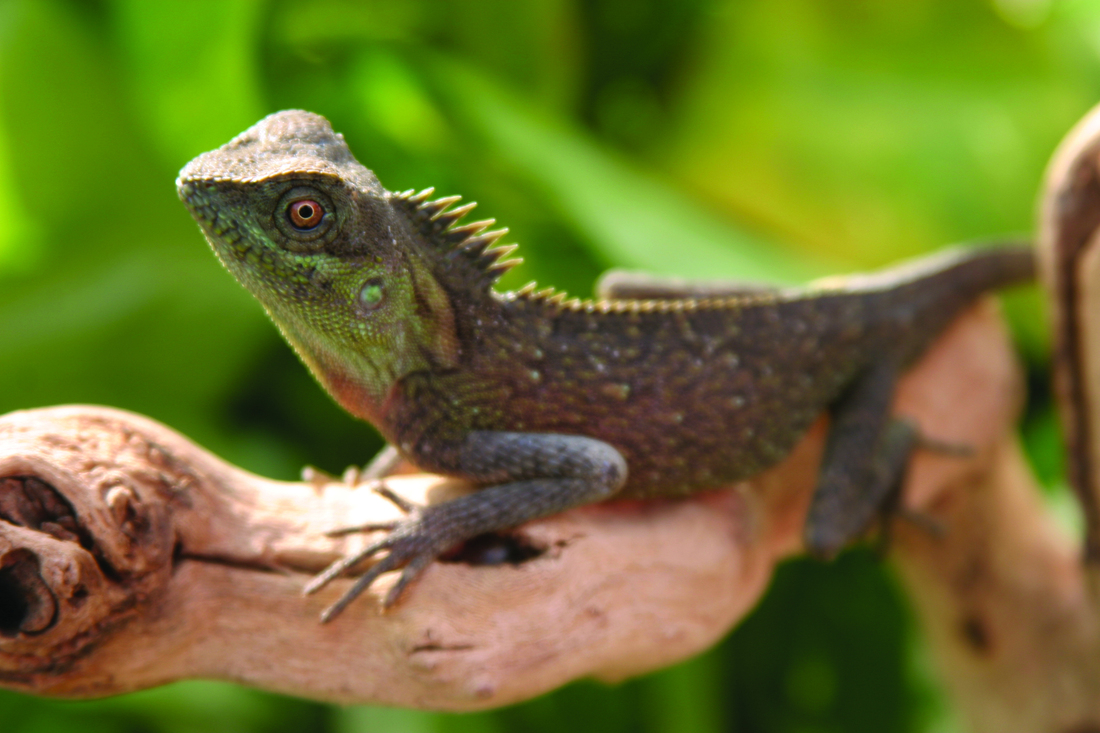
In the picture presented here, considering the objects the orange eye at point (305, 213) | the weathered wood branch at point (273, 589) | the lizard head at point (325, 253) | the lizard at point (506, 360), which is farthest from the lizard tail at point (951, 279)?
the orange eye at point (305, 213)

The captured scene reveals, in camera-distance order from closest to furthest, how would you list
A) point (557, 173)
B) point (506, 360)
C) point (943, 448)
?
point (506, 360) → point (943, 448) → point (557, 173)

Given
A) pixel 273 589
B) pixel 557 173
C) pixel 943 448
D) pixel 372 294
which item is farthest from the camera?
pixel 557 173

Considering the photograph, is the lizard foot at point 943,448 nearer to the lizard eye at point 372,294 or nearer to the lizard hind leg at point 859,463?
the lizard hind leg at point 859,463

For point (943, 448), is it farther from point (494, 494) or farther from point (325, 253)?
point (325, 253)

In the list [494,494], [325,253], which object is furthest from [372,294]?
[494,494]

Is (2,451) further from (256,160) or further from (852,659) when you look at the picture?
(852,659)

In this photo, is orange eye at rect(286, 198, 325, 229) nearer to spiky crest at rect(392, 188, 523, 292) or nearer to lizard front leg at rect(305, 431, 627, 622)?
spiky crest at rect(392, 188, 523, 292)
